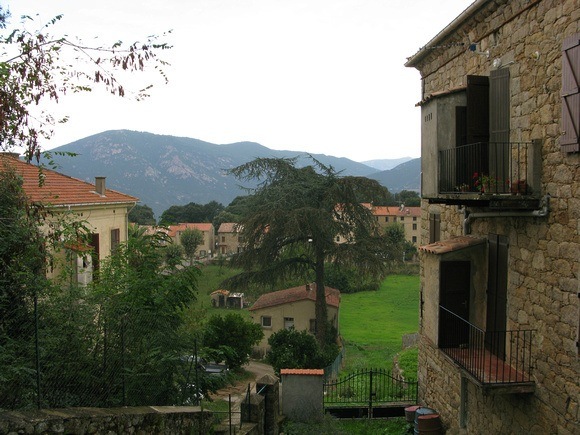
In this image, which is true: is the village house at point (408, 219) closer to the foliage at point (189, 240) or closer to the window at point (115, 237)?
the foliage at point (189, 240)

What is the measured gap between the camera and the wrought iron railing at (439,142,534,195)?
24.2 ft

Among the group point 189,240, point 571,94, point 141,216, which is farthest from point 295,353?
point 141,216

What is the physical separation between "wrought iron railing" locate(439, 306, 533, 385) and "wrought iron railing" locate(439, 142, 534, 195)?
75.3 inches

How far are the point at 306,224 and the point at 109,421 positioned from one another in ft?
75.0

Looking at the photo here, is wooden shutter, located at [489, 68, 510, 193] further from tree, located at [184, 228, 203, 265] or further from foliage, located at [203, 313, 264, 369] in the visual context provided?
tree, located at [184, 228, 203, 265]

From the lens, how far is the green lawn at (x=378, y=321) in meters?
28.1

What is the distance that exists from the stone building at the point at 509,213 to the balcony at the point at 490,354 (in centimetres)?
2

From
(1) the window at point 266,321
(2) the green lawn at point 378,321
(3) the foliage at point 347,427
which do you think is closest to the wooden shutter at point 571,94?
(3) the foliage at point 347,427

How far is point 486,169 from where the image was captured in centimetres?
832

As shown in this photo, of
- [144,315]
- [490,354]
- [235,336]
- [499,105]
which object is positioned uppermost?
[499,105]

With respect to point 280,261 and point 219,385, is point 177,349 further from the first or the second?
point 280,261

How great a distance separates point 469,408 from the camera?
9.70 metres

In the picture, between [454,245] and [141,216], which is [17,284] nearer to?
[454,245]

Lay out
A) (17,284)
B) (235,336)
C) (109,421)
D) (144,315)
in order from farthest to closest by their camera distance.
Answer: (235,336) < (144,315) < (17,284) < (109,421)
